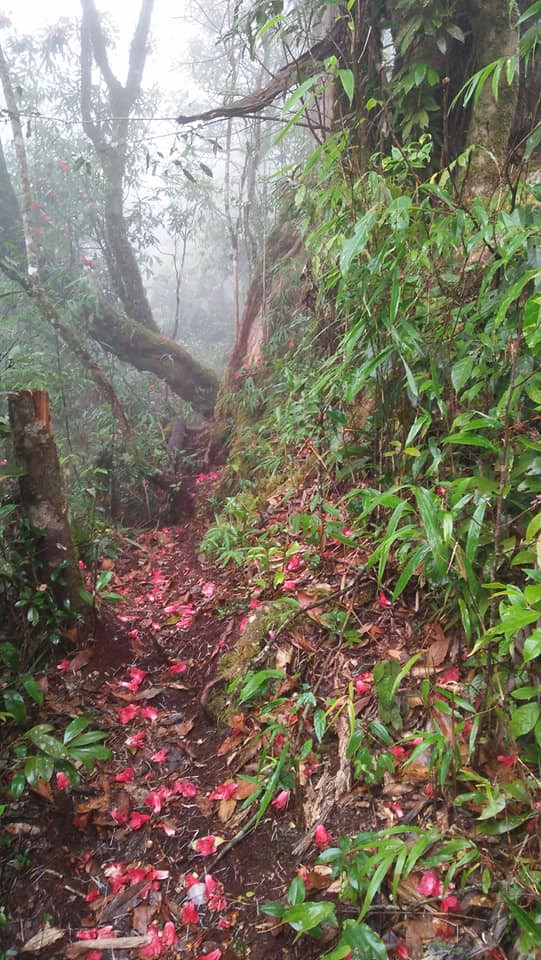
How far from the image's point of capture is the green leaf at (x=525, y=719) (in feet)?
5.08

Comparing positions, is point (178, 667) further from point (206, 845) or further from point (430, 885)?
point (430, 885)

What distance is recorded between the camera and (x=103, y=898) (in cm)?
197

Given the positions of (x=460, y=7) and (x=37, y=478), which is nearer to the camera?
(x=37, y=478)

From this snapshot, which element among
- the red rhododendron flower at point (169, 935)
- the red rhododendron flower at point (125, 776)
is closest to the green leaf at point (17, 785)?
the red rhododendron flower at point (125, 776)

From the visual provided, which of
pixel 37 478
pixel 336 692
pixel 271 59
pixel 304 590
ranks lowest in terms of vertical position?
pixel 336 692

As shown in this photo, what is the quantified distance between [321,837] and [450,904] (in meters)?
0.48

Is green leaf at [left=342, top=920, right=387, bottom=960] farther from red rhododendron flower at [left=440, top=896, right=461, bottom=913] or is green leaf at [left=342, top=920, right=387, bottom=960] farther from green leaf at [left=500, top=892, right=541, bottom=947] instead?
green leaf at [left=500, top=892, right=541, bottom=947]

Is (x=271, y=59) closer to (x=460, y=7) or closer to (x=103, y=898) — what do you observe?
(x=460, y=7)

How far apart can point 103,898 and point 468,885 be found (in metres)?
1.30

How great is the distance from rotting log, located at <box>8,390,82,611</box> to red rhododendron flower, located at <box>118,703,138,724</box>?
0.61 metres

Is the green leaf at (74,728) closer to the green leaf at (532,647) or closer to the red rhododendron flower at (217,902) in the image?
the red rhododendron flower at (217,902)

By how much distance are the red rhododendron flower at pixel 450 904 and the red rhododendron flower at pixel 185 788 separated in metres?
1.16

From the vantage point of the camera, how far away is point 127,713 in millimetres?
2754

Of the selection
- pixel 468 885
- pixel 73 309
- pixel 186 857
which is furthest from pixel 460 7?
pixel 73 309
